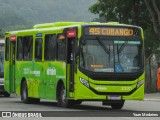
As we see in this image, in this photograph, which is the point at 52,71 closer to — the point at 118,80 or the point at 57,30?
the point at 57,30

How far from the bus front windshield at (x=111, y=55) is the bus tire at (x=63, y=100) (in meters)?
1.63

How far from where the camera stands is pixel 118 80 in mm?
21719

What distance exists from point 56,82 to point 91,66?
2.26m

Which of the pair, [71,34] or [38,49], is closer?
[71,34]

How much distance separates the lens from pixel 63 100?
2298 cm

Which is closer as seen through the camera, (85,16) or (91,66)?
(91,66)

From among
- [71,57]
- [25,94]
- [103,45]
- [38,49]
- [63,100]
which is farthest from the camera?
[25,94]

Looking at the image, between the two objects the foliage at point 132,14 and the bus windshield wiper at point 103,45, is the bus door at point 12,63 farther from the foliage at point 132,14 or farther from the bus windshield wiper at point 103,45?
the foliage at point 132,14

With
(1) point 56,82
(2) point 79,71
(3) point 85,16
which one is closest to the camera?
(2) point 79,71

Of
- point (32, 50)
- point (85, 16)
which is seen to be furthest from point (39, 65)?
point (85, 16)

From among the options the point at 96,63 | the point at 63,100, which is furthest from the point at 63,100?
the point at 96,63

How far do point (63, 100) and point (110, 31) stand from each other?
2984 millimetres

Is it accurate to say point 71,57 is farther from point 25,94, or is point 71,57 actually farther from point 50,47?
point 25,94

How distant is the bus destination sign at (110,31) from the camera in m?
21.9
